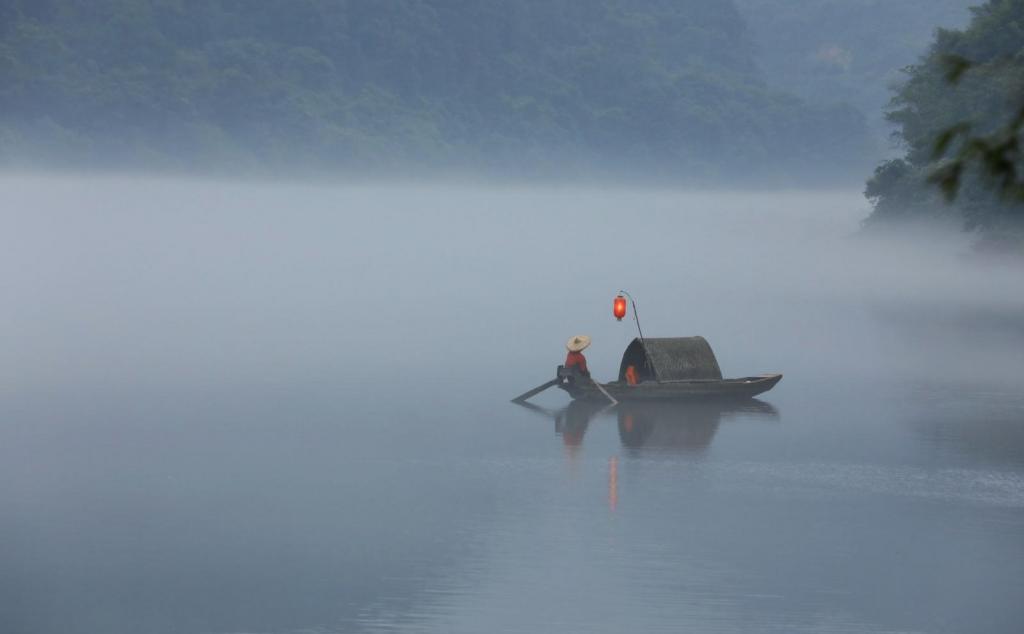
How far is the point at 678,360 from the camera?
77.7 ft

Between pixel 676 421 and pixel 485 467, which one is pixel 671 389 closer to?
pixel 676 421

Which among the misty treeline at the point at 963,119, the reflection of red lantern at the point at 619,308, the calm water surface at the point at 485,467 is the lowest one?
the calm water surface at the point at 485,467

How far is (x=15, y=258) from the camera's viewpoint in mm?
54281

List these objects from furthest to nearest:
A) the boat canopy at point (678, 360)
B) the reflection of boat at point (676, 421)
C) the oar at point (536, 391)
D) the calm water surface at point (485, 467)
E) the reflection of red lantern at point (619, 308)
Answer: the reflection of red lantern at point (619, 308)
the oar at point (536, 391)
the boat canopy at point (678, 360)
the reflection of boat at point (676, 421)
the calm water surface at point (485, 467)

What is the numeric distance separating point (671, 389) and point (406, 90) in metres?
119

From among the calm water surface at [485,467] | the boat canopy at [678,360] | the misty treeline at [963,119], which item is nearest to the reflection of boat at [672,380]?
the boat canopy at [678,360]

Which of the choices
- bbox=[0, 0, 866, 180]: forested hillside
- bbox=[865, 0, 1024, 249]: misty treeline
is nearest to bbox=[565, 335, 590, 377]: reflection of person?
bbox=[865, 0, 1024, 249]: misty treeline

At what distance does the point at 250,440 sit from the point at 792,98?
490 feet

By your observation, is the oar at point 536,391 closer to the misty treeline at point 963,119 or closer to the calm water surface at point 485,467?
the calm water surface at point 485,467

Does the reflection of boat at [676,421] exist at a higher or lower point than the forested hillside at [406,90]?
lower

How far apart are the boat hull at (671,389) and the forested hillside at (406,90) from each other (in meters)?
102

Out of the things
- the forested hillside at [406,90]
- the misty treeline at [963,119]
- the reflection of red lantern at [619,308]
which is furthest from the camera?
the forested hillside at [406,90]

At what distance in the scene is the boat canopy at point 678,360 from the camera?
23.5 meters

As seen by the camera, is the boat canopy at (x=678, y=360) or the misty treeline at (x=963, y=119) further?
the misty treeline at (x=963, y=119)
